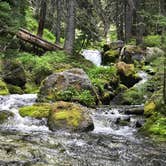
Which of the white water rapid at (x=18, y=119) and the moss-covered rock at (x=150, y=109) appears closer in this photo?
the white water rapid at (x=18, y=119)

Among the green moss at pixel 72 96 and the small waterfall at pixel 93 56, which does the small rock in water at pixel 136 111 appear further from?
the small waterfall at pixel 93 56

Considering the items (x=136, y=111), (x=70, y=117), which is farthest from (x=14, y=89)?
(x=70, y=117)

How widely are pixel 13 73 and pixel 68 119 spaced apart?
741 cm

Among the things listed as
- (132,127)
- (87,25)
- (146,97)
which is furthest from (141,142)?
(87,25)

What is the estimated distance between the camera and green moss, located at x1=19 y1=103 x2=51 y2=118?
14.0m

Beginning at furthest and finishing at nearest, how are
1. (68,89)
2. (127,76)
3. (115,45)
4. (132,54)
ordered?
(115,45), (132,54), (127,76), (68,89)

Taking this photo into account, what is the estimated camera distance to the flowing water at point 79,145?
8914 mm

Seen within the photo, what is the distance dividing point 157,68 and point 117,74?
8.46 m

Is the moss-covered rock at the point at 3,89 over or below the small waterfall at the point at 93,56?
below

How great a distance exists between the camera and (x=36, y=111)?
561 inches

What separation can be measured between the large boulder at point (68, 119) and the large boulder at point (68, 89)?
12.4 ft

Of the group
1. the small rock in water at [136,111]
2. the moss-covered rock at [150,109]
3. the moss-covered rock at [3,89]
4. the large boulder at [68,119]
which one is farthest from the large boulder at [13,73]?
the moss-covered rock at [150,109]

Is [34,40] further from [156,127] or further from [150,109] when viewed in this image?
[156,127]

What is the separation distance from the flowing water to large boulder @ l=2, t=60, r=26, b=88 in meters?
4.69
